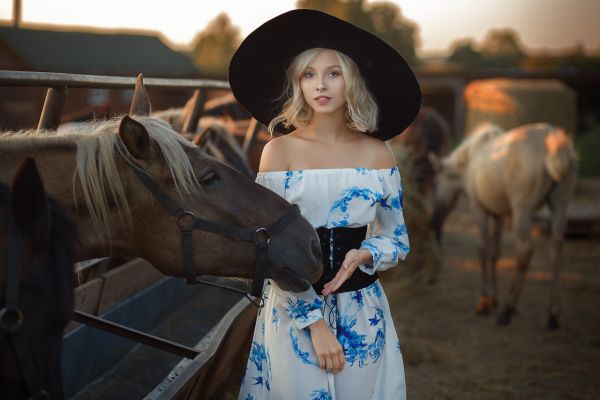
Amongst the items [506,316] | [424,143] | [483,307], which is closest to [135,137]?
[506,316]

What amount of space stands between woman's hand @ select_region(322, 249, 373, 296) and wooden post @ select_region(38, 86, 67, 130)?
4.26ft

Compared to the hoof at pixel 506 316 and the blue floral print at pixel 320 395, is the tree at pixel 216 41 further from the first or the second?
the blue floral print at pixel 320 395

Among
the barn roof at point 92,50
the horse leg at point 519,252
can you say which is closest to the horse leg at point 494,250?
the horse leg at point 519,252

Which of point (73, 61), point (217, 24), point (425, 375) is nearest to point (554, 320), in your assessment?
point (425, 375)

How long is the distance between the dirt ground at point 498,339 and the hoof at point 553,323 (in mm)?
59

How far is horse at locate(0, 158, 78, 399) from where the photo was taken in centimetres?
142

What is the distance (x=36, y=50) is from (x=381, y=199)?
2708 centimetres

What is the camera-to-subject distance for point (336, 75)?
216 centimetres

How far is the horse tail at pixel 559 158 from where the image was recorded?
5.36m

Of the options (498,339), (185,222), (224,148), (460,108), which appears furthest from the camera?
(460,108)

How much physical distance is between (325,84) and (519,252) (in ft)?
13.2

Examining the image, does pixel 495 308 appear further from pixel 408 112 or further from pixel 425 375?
pixel 408 112

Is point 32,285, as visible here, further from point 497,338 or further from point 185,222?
point 497,338

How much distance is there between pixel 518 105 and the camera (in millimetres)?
14797
